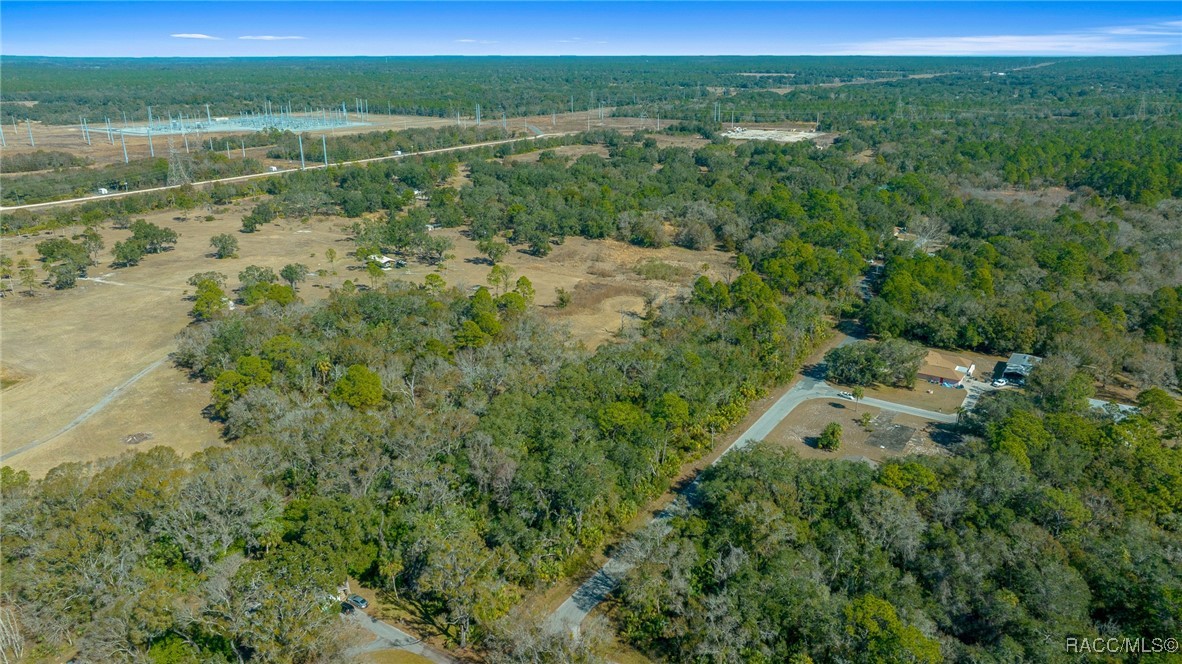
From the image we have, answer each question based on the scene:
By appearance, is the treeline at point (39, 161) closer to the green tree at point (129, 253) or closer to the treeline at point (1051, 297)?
the green tree at point (129, 253)

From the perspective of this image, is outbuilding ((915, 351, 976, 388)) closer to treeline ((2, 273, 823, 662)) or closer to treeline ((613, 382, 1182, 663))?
treeline ((2, 273, 823, 662))

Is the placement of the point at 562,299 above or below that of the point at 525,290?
below

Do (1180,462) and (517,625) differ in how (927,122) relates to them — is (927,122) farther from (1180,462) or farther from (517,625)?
(517,625)

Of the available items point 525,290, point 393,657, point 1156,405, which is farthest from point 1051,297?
point 393,657

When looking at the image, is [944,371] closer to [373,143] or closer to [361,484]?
[361,484]

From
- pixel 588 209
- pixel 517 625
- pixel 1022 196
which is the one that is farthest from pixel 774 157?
pixel 517 625

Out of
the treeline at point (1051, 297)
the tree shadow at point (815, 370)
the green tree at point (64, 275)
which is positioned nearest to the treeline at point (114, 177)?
the green tree at point (64, 275)

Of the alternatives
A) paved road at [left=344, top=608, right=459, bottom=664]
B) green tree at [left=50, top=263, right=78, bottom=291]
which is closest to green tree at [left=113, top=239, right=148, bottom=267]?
green tree at [left=50, top=263, right=78, bottom=291]
